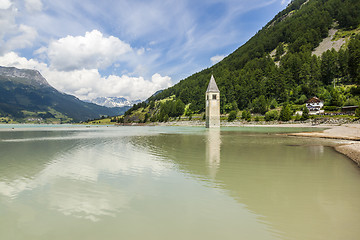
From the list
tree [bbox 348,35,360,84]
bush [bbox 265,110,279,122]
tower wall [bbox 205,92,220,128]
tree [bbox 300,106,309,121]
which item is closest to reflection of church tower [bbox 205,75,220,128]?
tower wall [bbox 205,92,220,128]

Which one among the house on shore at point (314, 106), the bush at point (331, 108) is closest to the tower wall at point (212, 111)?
the house on shore at point (314, 106)

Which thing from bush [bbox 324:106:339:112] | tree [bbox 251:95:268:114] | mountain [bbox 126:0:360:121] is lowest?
bush [bbox 324:106:339:112]

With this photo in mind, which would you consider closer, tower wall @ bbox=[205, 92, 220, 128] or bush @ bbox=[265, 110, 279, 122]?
bush @ bbox=[265, 110, 279, 122]

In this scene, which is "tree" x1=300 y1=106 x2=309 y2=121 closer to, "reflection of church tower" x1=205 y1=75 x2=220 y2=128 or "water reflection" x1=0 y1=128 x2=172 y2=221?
"reflection of church tower" x1=205 y1=75 x2=220 y2=128

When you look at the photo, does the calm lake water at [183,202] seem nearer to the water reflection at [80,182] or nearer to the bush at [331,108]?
the water reflection at [80,182]

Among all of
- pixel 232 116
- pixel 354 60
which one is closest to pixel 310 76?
pixel 354 60

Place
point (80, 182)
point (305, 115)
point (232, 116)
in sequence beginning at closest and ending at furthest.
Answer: point (80, 182), point (305, 115), point (232, 116)

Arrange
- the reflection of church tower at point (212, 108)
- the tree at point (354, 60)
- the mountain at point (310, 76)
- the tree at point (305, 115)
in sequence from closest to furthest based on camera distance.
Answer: the tree at point (305, 115), the tree at point (354, 60), the mountain at point (310, 76), the reflection of church tower at point (212, 108)

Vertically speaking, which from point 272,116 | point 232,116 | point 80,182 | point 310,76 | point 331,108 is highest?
point 310,76

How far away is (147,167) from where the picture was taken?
1747cm

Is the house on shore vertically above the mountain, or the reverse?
the mountain

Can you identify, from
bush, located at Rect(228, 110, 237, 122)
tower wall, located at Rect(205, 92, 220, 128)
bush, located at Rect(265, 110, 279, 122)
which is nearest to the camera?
bush, located at Rect(265, 110, 279, 122)

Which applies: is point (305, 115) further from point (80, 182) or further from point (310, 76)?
point (80, 182)

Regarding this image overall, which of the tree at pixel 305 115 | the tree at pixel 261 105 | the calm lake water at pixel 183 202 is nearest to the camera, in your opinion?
the calm lake water at pixel 183 202
